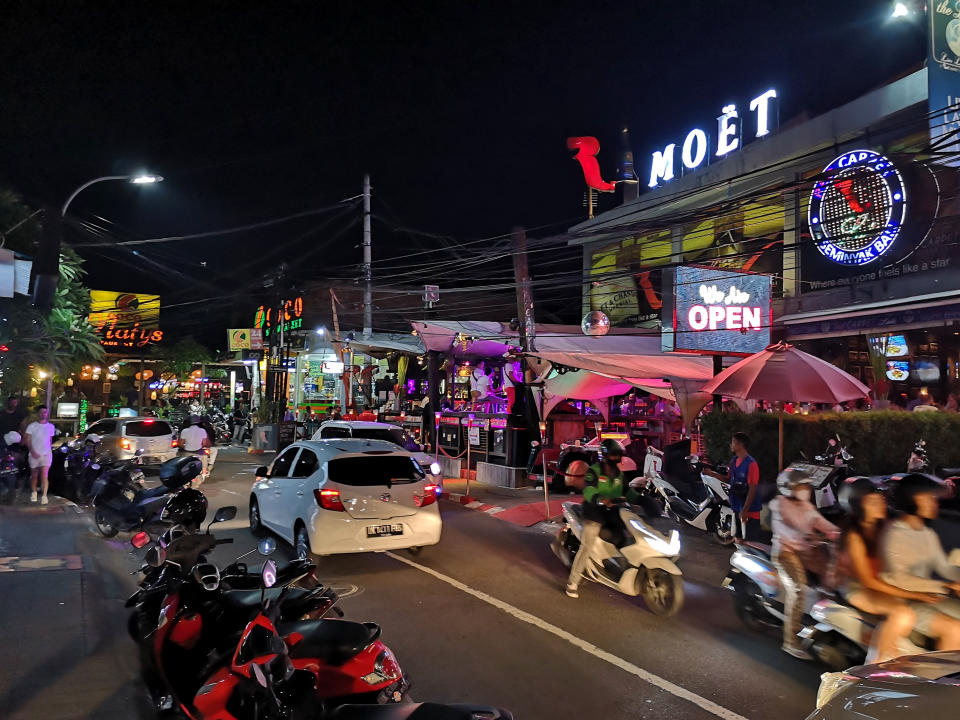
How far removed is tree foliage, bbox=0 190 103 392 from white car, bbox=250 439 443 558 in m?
7.33

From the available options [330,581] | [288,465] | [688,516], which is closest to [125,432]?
[288,465]

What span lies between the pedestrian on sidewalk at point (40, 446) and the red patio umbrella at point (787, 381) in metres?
12.2

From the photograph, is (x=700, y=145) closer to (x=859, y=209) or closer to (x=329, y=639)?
(x=859, y=209)

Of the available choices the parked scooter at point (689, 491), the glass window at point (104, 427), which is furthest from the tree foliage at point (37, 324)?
the parked scooter at point (689, 491)

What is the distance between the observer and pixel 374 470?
868cm

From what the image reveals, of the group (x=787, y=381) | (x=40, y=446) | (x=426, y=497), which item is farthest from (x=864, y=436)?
(x=40, y=446)

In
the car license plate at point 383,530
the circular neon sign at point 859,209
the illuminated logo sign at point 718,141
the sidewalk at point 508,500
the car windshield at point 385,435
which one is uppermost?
the illuminated logo sign at point 718,141

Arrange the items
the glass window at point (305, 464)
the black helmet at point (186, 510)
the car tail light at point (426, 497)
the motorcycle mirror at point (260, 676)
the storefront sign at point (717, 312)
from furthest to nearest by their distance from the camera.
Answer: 1. the storefront sign at point (717, 312)
2. the glass window at point (305, 464)
3. the car tail light at point (426, 497)
4. the black helmet at point (186, 510)
5. the motorcycle mirror at point (260, 676)

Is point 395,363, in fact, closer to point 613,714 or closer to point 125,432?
point 125,432

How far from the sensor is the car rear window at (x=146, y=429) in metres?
17.2

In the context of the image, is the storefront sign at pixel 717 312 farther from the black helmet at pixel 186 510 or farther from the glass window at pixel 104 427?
the glass window at pixel 104 427

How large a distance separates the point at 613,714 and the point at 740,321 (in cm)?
974

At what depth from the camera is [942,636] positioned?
4.65m

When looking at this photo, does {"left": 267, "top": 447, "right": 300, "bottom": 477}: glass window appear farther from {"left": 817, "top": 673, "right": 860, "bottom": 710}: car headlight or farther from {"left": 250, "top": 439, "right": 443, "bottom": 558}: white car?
{"left": 817, "top": 673, "right": 860, "bottom": 710}: car headlight
